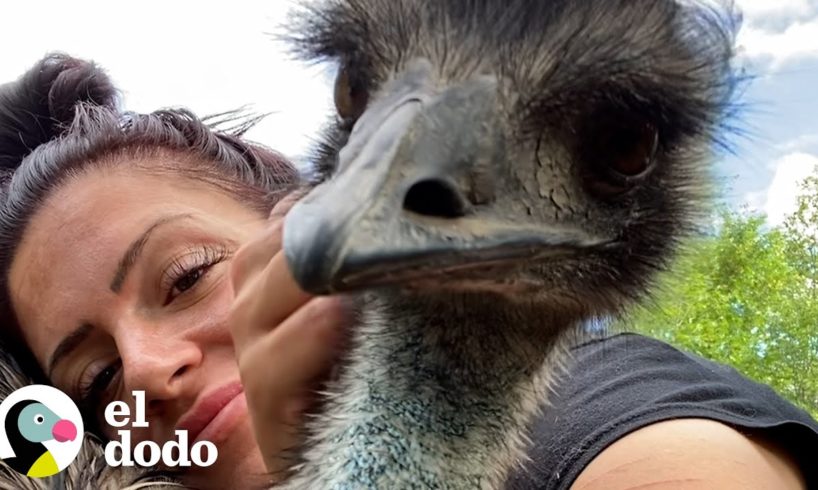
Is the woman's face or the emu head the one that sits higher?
Answer: the emu head

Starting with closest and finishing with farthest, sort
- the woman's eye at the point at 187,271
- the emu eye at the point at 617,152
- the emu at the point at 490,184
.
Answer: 1. the emu at the point at 490,184
2. the emu eye at the point at 617,152
3. the woman's eye at the point at 187,271

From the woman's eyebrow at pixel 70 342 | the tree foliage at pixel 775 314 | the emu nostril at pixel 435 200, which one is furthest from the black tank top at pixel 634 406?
the tree foliage at pixel 775 314

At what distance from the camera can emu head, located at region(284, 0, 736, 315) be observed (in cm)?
68

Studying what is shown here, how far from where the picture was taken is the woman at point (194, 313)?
97 centimetres

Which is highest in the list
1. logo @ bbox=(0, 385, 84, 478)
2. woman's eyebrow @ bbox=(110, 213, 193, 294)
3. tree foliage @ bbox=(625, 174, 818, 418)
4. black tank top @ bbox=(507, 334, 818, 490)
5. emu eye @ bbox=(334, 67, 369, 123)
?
tree foliage @ bbox=(625, 174, 818, 418)

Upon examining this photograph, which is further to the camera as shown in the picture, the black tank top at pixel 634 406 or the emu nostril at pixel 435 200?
the black tank top at pixel 634 406

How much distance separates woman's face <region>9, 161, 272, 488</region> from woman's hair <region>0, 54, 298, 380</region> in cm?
3

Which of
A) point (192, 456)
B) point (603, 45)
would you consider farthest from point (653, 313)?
point (192, 456)

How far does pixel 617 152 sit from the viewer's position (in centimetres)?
92

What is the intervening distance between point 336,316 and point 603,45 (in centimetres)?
39

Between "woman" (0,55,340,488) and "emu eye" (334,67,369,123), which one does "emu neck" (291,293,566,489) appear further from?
"woman" (0,55,340,488)

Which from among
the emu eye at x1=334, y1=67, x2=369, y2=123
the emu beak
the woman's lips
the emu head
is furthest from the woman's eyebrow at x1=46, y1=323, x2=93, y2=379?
the emu beak

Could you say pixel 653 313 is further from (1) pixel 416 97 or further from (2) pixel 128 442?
(2) pixel 128 442

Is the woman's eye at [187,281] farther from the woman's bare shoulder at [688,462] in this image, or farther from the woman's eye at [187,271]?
the woman's bare shoulder at [688,462]
